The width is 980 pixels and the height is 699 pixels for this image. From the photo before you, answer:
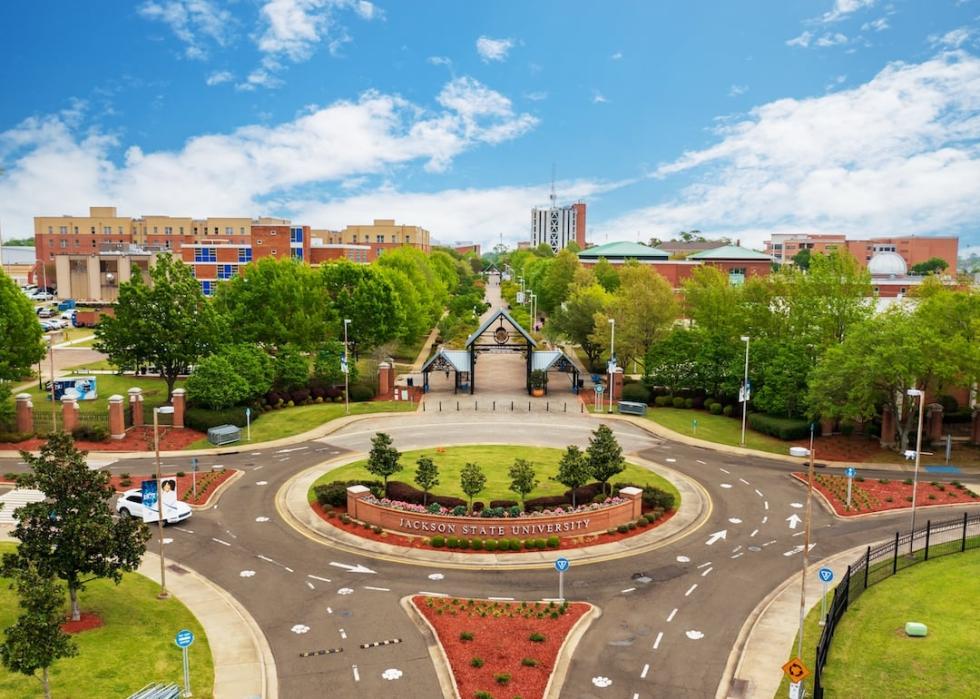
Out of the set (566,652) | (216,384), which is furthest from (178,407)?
(566,652)

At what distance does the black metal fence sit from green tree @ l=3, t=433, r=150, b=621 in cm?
2195

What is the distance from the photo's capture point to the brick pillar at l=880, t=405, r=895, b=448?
50094 mm

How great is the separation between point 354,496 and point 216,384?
22.8m

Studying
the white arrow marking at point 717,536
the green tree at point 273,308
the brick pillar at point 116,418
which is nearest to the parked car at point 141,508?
the brick pillar at point 116,418

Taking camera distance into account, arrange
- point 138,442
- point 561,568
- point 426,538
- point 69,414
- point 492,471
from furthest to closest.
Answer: point 138,442 < point 69,414 < point 492,471 < point 426,538 < point 561,568

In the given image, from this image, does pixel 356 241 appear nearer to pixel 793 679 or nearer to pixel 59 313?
pixel 59 313

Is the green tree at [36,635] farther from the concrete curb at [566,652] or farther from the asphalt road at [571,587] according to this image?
the concrete curb at [566,652]

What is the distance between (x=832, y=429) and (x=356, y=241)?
468 feet

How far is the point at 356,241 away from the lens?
17975 centimetres

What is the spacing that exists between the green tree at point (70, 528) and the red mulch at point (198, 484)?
44.8 ft

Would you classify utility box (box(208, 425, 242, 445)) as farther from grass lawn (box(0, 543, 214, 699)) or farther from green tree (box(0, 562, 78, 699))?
green tree (box(0, 562, 78, 699))

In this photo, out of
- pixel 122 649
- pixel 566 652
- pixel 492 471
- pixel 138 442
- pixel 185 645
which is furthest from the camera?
pixel 138 442

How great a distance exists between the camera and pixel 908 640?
77.1 feet

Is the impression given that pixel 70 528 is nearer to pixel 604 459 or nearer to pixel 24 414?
pixel 604 459
